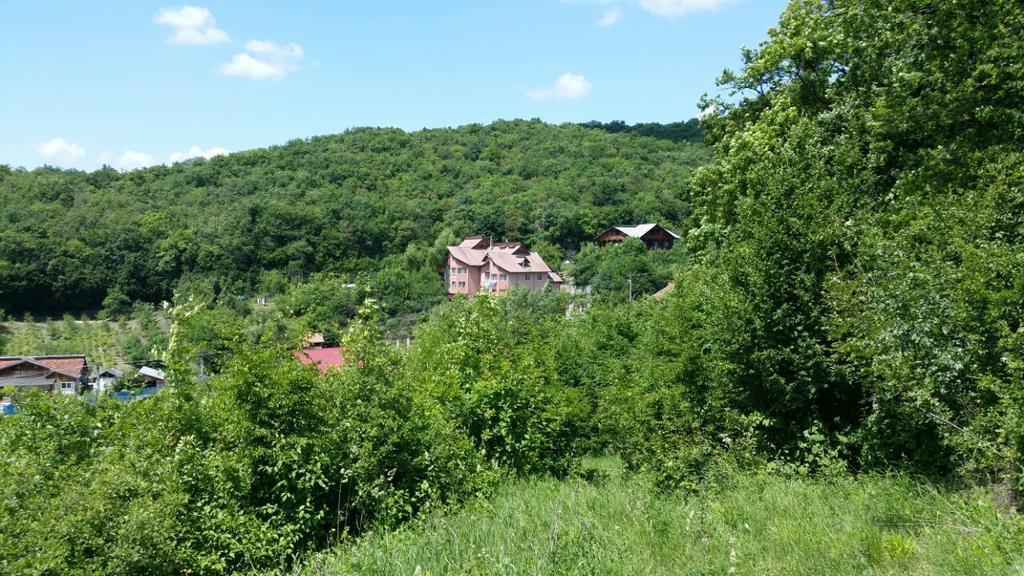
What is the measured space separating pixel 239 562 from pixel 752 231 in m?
6.98

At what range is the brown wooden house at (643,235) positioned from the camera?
72.1 metres

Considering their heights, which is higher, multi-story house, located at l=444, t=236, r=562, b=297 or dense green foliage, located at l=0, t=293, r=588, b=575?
dense green foliage, located at l=0, t=293, r=588, b=575

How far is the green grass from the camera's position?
4191 mm

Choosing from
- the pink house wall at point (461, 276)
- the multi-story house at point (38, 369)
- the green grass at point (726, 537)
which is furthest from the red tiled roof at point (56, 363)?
the pink house wall at point (461, 276)

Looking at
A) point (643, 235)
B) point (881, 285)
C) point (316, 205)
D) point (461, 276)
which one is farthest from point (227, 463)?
point (316, 205)

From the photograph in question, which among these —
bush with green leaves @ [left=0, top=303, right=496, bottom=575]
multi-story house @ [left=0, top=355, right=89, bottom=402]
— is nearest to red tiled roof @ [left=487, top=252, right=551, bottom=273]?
multi-story house @ [left=0, top=355, right=89, bottom=402]

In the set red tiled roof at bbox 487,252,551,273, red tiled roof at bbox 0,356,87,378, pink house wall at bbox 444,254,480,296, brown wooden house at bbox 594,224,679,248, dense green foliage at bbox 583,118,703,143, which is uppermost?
dense green foliage at bbox 583,118,703,143

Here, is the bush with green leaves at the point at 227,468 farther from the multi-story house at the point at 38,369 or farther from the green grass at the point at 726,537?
the multi-story house at the point at 38,369

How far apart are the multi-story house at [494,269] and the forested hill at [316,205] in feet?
14.2

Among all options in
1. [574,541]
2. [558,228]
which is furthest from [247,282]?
[574,541]

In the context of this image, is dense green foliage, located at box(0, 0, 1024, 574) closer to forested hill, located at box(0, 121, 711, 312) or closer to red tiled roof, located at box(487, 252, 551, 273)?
forested hill, located at box(0, 121, 711, 312)

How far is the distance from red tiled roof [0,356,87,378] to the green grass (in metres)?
34.6

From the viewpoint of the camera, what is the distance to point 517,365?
31.3 ft

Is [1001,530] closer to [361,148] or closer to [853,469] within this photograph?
[853,469]
